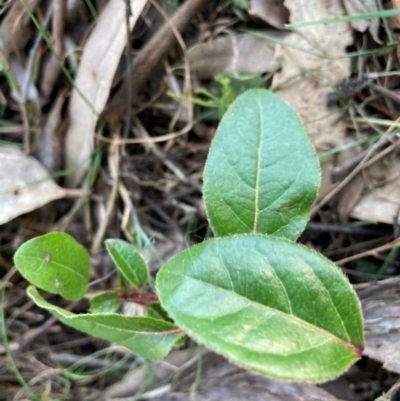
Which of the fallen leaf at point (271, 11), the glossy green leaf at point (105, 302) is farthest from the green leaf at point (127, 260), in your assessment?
the fallen leaf at point (271, 11)

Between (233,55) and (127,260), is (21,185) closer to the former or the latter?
(127,260)

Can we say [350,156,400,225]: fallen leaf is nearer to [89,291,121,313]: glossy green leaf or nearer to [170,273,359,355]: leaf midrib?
[170,273,359,355]: leaf midrib

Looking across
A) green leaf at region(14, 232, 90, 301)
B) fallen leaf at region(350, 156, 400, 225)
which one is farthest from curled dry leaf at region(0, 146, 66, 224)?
fallen leaf at region(350, 156, 400, 225)

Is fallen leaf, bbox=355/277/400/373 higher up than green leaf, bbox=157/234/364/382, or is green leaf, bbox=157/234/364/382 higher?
green leaf, bbox=157/234/364/382

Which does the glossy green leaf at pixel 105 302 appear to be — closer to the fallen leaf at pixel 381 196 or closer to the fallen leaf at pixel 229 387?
the fallen leaf at pixel 229 387

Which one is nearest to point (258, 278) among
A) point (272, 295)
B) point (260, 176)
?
point (272, 295)
